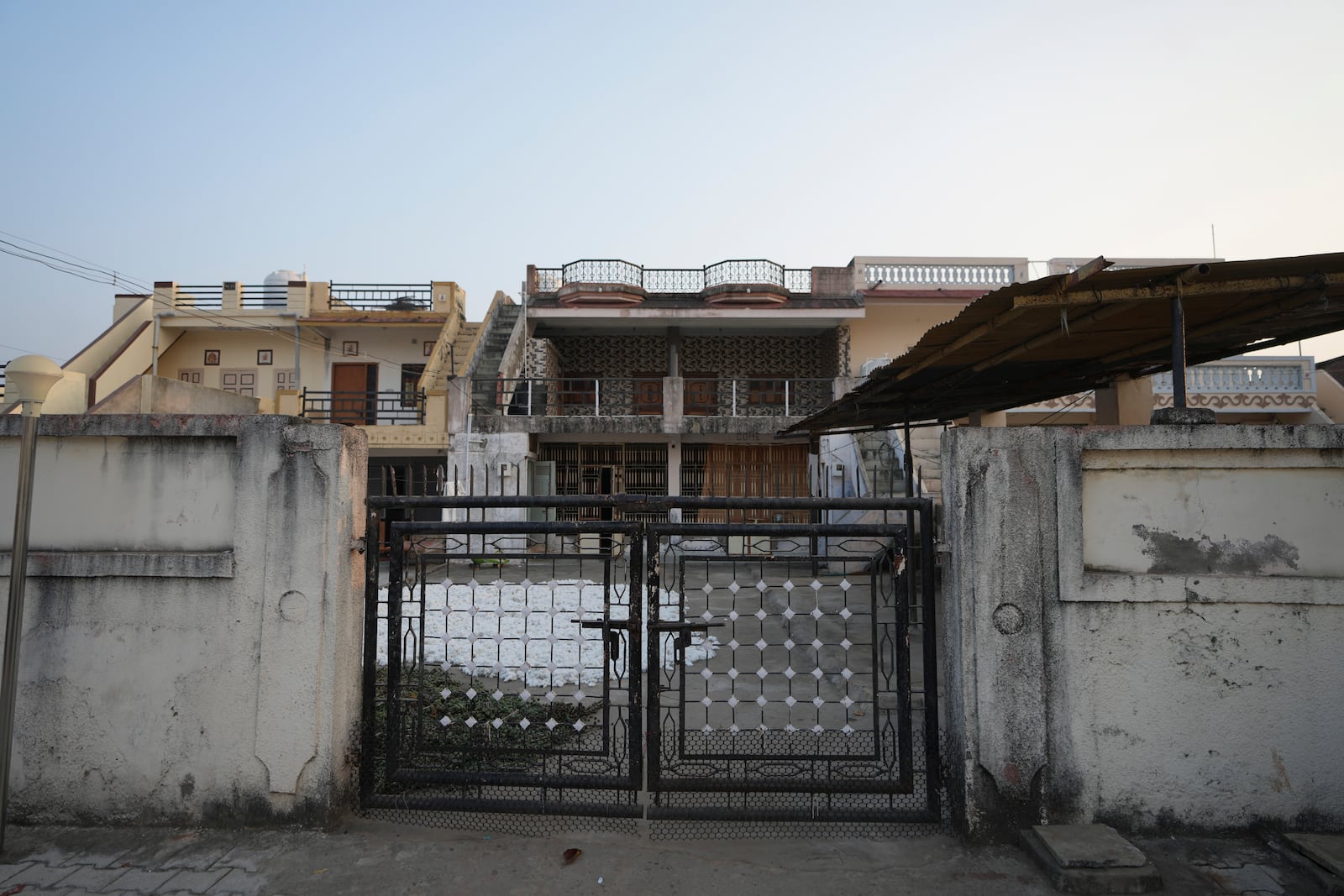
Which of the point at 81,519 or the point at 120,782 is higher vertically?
the point at 81,519

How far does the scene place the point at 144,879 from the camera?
322 centimetres

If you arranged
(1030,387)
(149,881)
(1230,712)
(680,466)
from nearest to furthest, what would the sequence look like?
(149,881) < (1230,712) < (1030,387) < (680,466)

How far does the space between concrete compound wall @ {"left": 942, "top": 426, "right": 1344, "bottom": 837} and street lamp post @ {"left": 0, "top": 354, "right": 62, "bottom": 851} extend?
13.4 feet

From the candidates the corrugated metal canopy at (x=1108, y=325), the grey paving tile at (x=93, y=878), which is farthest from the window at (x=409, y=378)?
the grey paving tile at (x=93, y=878)

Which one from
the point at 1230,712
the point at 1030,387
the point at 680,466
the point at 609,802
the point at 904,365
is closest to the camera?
the point at 1230,712

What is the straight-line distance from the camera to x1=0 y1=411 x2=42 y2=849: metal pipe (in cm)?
333

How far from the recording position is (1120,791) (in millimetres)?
3475

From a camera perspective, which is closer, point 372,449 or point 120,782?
point 120,782

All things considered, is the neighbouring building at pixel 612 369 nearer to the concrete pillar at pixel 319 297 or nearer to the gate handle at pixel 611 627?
the concrete pillar at pixel 319 297

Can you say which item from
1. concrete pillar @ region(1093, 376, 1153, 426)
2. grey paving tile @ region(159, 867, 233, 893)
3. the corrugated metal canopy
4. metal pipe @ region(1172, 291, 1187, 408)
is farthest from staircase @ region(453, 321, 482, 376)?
metal pipe @ region(1172, 291, 1187, 408)

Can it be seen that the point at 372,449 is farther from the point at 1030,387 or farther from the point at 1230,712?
the point at 1230,712

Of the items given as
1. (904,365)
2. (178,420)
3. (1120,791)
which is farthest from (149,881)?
(904,365)

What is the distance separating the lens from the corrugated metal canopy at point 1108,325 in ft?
12.6

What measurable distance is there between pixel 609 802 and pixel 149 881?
1.97m
